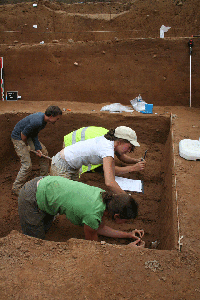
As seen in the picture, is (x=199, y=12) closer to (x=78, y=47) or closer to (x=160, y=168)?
(x=78, y=47)

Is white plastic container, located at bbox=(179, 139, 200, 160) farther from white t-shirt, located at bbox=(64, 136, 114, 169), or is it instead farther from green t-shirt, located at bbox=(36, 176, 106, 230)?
green t-shirt, located at bbox=(36, 176, 106, 230)

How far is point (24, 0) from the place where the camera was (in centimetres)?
1147

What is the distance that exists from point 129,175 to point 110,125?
1567 millimetres

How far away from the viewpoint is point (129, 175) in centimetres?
459

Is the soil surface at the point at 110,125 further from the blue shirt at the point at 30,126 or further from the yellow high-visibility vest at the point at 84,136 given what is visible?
the blue shirt at the point at 30,126

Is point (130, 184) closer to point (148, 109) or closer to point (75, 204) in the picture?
point (75, 204)

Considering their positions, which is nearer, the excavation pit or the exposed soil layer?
the excavation pit

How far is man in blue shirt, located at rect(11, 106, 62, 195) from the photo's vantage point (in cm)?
415

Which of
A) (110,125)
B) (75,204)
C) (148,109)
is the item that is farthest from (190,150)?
(110,125)

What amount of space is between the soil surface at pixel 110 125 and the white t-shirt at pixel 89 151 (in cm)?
89

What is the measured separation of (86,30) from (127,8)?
175 centimetres

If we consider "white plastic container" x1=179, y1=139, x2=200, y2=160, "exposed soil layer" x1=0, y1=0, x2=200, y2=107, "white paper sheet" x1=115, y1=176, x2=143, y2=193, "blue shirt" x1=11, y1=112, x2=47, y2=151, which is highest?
"exposed soil layer" x1=0, y1=0, x2=200, y2=107

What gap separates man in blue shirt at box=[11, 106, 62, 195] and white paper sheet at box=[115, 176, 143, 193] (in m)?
1.40

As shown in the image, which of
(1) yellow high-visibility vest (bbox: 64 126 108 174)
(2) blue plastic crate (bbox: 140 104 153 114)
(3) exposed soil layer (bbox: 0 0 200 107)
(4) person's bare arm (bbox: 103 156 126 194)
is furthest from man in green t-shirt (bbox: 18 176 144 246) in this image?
(3) exposed soil layer (bbox: 0 0 200 107)
